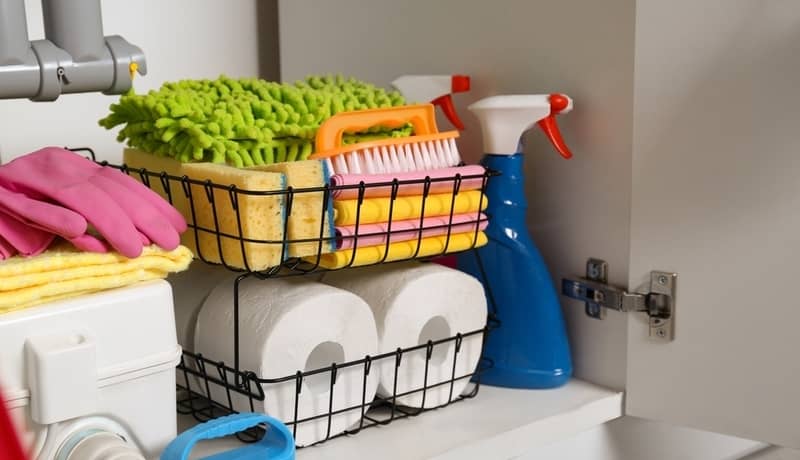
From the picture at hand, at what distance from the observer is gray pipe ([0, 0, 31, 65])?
66cm

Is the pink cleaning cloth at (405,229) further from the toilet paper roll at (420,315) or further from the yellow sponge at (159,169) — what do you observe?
the yellow sponge at (159,169)

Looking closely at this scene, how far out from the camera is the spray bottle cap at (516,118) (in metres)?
0.87

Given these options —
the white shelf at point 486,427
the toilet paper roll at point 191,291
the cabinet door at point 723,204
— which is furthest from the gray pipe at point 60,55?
the cabinet door at point 723,204

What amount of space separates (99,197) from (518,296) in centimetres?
44

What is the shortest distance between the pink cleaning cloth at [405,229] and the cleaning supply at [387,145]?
0.18 feet

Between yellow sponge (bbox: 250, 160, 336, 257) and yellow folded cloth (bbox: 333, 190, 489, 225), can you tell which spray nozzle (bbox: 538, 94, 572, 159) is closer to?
yellow folded cloth (bbox: 333, 190, 489, 225)

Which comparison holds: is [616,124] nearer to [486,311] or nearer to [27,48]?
[486,311]

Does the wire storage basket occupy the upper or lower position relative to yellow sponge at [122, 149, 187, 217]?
lower

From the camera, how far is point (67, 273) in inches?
24.3

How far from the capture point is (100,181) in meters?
0.68

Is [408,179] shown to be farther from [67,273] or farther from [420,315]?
[67,273]

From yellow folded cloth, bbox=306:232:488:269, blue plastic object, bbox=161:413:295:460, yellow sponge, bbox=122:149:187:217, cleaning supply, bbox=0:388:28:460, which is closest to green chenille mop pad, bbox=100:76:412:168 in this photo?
yellow sponge, bbox=122:149:187:217

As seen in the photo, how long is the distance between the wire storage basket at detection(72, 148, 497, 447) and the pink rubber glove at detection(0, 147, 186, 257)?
0.05 metres

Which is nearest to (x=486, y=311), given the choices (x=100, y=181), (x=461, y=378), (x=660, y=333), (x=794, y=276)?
(x=461, y=378)
